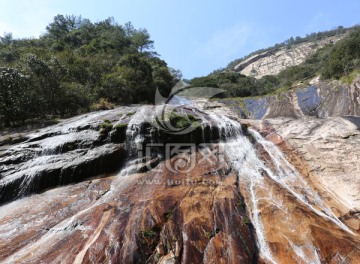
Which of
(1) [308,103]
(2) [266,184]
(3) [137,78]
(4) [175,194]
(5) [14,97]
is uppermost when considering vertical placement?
(3) [137,78]

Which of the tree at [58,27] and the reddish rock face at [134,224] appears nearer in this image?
the reddish rock face at [134,224]

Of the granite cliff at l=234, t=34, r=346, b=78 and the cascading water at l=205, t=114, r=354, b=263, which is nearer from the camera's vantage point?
the cascading water at l=205, t=114, r=354, b=263

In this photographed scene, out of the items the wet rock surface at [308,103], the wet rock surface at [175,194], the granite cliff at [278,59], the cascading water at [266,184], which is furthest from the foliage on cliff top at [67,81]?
the granite cliff at [278,59]

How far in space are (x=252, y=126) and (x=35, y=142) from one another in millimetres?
12854

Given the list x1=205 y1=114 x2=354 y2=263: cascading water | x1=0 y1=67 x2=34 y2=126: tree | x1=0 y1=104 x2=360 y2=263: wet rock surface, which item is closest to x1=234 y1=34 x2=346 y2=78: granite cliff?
x1=205 y1=114 x2=354 y2=263: cascading water

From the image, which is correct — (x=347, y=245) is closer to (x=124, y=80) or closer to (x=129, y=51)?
(x=124, y=80)

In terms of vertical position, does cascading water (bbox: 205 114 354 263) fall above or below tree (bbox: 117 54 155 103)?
below

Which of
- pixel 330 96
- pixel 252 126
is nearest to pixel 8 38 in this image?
pixel 252 126

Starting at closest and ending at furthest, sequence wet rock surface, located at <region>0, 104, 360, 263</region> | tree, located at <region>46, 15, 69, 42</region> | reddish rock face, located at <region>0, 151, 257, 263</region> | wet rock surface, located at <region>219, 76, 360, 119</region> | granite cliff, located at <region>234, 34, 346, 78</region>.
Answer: reddish rock face, located at <region>0, 151, 257, 263</region>
wet rock surface, located at <region>0, 104, 360, 263</region>
wet rock surface, located at <region>219, 76, 360, 119</region>
tree, located at <region>46, 15, 69, 42</region>
granite cliff, located at <region>234, 34, 346, 78</region>

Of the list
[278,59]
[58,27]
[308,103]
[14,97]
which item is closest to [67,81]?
[14,97]

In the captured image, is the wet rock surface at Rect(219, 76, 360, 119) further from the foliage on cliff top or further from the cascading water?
the foliage on cliff top

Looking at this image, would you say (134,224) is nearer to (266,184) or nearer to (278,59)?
(266,184)

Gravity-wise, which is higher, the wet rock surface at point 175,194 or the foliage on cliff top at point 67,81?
the foliage on cliff top at point 67,81

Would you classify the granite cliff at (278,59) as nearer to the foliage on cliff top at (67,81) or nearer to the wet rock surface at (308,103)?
the foliage on cliff top at (67,81)
